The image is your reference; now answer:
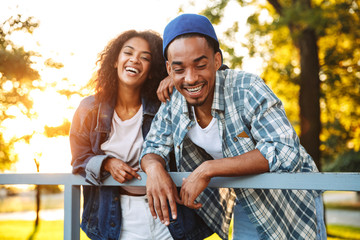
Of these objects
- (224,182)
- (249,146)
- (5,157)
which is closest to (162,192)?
(224,182)

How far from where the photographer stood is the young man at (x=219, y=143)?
1835mm

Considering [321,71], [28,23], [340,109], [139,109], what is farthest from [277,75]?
[139,109]

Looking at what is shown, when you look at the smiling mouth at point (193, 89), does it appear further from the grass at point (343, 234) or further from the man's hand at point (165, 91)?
the grass at point (343, 234)

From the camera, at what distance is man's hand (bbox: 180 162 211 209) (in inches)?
71.0

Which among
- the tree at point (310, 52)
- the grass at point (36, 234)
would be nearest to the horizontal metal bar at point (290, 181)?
the grass at point (36, 234)

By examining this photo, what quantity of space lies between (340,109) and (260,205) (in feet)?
51.0

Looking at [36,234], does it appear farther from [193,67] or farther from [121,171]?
[193,67]

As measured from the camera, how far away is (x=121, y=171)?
2.11 m

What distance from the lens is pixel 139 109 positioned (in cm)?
279

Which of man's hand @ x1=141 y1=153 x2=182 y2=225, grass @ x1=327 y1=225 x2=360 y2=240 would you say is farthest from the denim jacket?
grass @ x1=327 y1=225 x2=360 y2=240

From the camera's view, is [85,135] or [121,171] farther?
[85,135]

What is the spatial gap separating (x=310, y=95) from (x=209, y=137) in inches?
287

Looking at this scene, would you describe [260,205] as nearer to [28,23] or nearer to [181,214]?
[181,214]

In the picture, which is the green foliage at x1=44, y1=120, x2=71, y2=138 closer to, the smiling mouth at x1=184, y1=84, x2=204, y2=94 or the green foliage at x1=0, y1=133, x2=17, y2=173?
the green foliage at x1=0, y1=133, x2=17, y2=173
